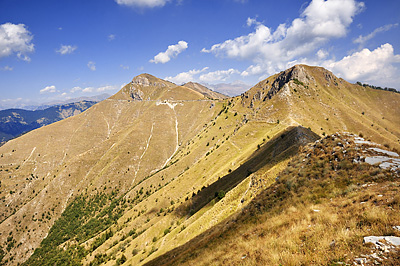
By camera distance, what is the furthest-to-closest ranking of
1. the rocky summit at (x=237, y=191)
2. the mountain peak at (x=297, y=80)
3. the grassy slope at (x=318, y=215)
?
the mountain peak at (x=297, y=80)
the rocky summit at (x=237, y=191)
the grassy slope at (x=318, y=215)

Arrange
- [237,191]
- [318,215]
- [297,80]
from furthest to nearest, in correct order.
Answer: [297,80] → [237,191] → [318,215]

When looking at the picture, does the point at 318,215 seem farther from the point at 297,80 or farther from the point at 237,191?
the point at 297,80

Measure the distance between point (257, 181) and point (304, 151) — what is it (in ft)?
30.2

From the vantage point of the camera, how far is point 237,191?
33438 mm

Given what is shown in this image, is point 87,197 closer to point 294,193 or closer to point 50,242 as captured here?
point 50,242

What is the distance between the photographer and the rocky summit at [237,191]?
10570mm

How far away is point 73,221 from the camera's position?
127875 mm

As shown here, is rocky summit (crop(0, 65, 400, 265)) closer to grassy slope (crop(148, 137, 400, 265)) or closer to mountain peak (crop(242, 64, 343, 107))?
grassy slope (crop(148, 137, 400, 265))

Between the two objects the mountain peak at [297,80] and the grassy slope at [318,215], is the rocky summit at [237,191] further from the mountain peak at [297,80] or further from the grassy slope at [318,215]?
the mountain peak at [297,80]

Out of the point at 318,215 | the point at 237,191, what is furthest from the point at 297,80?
the point at 318,215

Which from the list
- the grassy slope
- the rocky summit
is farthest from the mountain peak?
the grassy slope

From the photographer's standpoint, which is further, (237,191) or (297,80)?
(297,80)

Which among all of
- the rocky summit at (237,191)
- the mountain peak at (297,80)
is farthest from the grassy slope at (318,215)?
the mountain peak at (297,80)

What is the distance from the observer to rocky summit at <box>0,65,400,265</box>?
10.6 m
